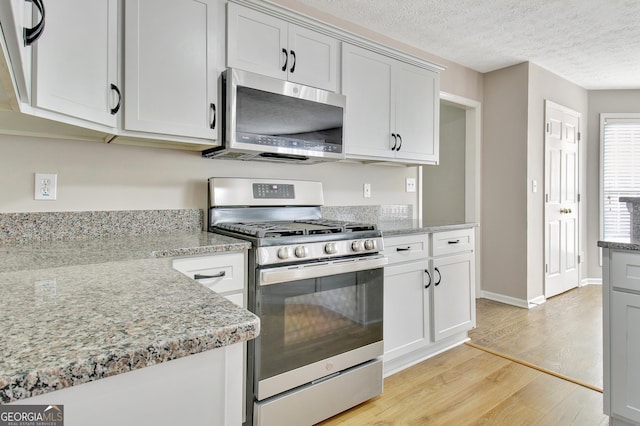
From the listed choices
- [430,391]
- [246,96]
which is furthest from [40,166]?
[430,391]

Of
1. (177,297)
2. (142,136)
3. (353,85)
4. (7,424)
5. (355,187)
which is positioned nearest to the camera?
(7,424)

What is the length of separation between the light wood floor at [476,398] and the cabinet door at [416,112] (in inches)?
59.4

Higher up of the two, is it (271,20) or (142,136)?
(271,20)

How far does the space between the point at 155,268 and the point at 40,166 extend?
1.12 metres

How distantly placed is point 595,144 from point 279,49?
174 inches

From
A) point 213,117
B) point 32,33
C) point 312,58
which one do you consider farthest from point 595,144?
point 32,33

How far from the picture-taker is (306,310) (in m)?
1.70

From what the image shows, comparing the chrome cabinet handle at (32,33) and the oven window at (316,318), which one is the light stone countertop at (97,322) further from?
the oven window at (316,318)

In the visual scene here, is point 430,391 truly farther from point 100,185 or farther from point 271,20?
point 271,20

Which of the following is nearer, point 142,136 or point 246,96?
point 142,136

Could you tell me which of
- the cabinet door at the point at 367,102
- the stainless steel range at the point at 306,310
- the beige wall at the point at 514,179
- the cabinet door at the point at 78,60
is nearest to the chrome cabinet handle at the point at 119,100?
the cabinet door at the point at 78,60

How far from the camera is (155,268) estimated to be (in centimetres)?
99

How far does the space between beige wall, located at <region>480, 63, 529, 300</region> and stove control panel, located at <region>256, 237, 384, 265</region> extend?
231 centimetres

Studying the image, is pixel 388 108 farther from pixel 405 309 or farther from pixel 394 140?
pixel 405 309
